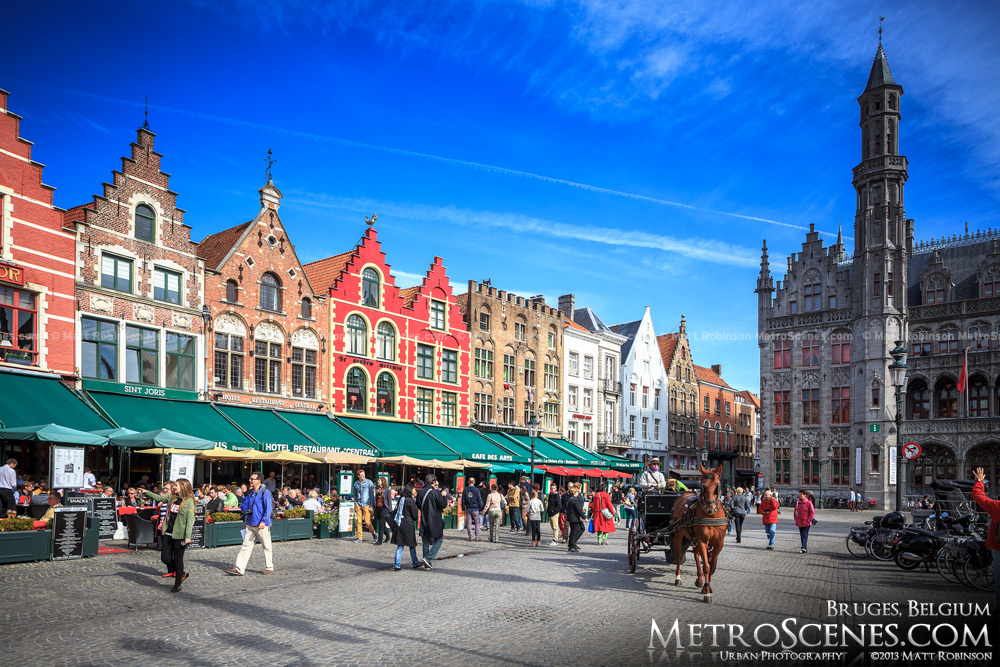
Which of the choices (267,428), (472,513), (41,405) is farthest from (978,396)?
(41,405)

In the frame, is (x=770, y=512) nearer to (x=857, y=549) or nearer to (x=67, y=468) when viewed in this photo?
(x=857, y=549)

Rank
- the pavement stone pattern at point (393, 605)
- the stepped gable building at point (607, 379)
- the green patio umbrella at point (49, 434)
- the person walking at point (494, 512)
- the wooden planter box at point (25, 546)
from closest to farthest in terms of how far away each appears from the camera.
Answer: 1. the pavement stone pattern at point (393, 605)
2. the wooden planter box at point (25, 546)
3. the green patio umbrella at point (49, 434)
4. the person walking at point (494, 512)
5. the stepped gable building at point (607, 379)

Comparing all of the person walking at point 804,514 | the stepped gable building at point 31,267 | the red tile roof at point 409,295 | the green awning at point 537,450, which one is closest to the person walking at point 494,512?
the person walking at point 804,514

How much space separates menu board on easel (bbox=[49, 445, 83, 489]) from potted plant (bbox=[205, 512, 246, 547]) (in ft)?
11.6

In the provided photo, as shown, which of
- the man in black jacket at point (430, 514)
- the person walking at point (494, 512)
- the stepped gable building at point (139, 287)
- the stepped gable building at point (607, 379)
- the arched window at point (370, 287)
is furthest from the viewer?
the stepped gable building at point (607, 379)

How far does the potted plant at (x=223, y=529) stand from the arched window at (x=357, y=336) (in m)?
15.9

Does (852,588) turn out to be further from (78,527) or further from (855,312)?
(855,312)

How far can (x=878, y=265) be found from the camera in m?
51.2

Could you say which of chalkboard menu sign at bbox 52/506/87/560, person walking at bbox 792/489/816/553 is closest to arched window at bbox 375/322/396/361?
chalkboard menu sign at bbox 52/506/87/560

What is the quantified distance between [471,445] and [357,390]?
6061 mm

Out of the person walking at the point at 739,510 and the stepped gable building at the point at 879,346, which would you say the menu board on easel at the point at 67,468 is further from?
the stepped gable building at the point at 879,346

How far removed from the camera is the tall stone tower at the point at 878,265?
50.1 metres

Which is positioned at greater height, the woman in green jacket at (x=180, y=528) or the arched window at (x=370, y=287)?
the arched window at (x=370, y=287)

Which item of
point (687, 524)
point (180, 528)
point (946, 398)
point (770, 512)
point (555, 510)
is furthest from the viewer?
point (946, 398)
